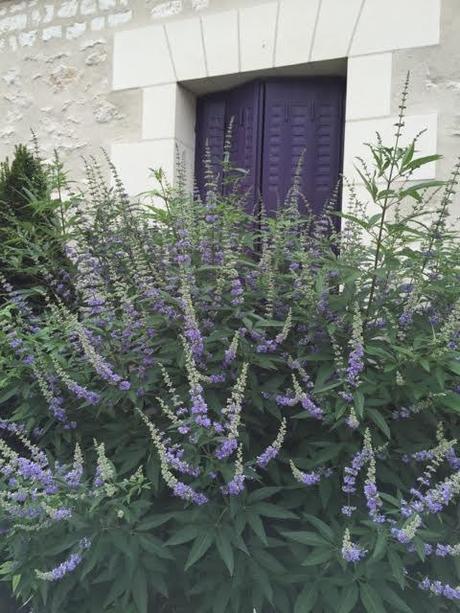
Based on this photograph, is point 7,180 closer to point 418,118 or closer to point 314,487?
point 418,118

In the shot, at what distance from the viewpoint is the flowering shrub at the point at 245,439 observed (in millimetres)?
1561

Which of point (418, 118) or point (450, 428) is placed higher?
point (418, 118)

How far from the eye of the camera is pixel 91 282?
225 cm

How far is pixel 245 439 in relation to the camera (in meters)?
1.76

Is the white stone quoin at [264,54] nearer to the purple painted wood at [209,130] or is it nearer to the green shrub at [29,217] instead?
the purple painted wood at [209,130]

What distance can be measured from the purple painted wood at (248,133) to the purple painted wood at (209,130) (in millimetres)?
117

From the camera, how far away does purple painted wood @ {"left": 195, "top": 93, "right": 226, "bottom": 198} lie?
5.10 m

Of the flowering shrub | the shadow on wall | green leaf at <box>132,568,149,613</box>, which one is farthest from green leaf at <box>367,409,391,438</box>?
the shadow on wall

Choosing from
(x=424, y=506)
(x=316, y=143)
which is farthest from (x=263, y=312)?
(x=316, y=143)

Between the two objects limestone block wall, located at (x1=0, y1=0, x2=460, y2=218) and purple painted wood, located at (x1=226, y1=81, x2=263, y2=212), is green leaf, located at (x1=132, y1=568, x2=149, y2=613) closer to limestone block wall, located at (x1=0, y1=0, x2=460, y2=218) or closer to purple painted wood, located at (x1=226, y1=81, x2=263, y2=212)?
limestone block wall, located at (x1=0, y1=0, x2=460, y2=218)

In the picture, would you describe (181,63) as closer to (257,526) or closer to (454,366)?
(454,366)

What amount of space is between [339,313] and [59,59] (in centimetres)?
457

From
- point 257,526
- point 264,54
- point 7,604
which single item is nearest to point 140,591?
point 257,526

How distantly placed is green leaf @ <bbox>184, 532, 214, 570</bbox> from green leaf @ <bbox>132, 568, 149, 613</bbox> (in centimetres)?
14
